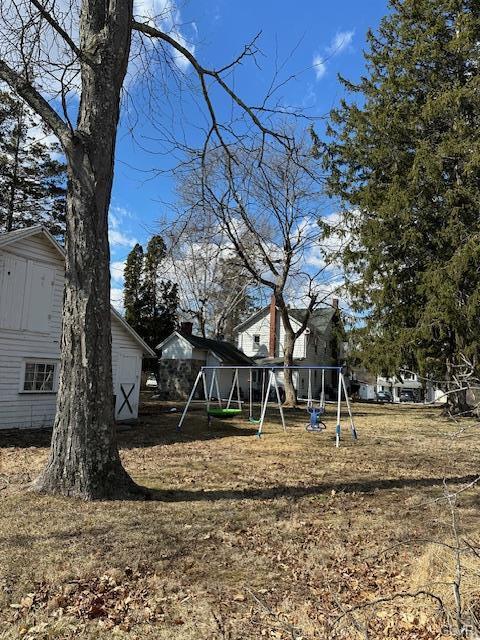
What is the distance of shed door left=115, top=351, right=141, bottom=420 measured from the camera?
16.6 m

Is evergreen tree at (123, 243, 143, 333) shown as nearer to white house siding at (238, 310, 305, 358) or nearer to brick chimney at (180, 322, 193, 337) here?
brick chimney at (180, 322, 193, 337)

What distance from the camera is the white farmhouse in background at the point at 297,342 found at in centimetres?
3819

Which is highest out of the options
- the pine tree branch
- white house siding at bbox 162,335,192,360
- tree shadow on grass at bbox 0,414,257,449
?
the pine tree branch

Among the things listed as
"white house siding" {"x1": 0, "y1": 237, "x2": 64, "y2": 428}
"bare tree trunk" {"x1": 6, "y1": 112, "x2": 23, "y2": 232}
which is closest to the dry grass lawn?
"white house siding" {"x1": 0, "y1": 237, "x2": 64, "y2": 428}

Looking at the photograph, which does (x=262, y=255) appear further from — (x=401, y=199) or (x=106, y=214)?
(x=106, y=214)

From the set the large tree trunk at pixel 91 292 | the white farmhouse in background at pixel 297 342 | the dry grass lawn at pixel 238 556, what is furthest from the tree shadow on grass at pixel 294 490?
the white farmhouse in background at pixel 297 342

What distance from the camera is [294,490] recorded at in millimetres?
7188

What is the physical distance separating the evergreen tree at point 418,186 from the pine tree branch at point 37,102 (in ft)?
47.3

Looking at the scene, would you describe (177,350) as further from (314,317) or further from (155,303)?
(314,317)

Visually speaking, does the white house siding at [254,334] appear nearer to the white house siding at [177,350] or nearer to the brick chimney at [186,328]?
the brick chimney at [186,328]

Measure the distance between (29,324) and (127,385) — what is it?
4.44 meters

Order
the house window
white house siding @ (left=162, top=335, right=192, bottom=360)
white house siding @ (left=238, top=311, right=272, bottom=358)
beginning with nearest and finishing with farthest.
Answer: the house window → white house siding @ (left=162, top=335, right=192, bottom=360) → white house siding @ (left=238, top=311, right=272, bottom=358)

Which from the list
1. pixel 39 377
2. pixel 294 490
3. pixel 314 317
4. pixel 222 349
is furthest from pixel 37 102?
pixel 314 317

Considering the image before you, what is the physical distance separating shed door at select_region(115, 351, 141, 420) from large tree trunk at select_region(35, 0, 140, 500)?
1057cm
